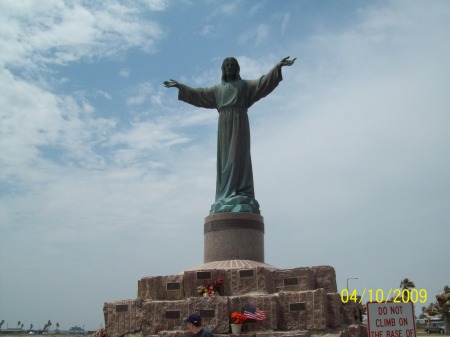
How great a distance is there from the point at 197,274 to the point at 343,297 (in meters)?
3.73

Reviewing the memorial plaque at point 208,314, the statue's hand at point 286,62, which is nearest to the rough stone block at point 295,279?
the memorial plaque at point 208,314

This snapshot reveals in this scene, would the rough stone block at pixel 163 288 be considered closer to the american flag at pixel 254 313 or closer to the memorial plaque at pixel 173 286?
the memorial plaque at pixel 173 286

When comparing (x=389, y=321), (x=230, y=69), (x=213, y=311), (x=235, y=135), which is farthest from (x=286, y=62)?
(x=389, y=321)

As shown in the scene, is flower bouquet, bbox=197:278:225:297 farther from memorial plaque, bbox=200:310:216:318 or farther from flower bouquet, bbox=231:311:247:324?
flower bouquet, bbox=231:311:247:324

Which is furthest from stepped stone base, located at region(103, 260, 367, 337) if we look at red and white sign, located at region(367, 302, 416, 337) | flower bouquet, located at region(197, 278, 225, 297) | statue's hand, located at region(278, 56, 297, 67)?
statue's hand, located at region(278, 56, 297, 67)

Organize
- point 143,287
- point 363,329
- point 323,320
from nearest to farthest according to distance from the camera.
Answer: point 323,320 < point 363,329 < point 143,287

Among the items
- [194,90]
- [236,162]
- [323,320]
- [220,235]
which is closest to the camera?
[323,320]

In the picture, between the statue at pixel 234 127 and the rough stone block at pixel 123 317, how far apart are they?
454 cm

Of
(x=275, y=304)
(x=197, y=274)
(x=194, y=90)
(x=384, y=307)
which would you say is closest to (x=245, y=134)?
(x=194, y=90)

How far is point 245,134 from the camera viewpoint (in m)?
17.3

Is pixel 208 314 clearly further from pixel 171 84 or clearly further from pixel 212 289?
pixel 171 84

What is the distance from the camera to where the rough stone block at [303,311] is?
38.4 feet

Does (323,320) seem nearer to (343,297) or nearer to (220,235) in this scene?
(343,297)

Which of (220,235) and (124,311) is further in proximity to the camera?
(220,235)
